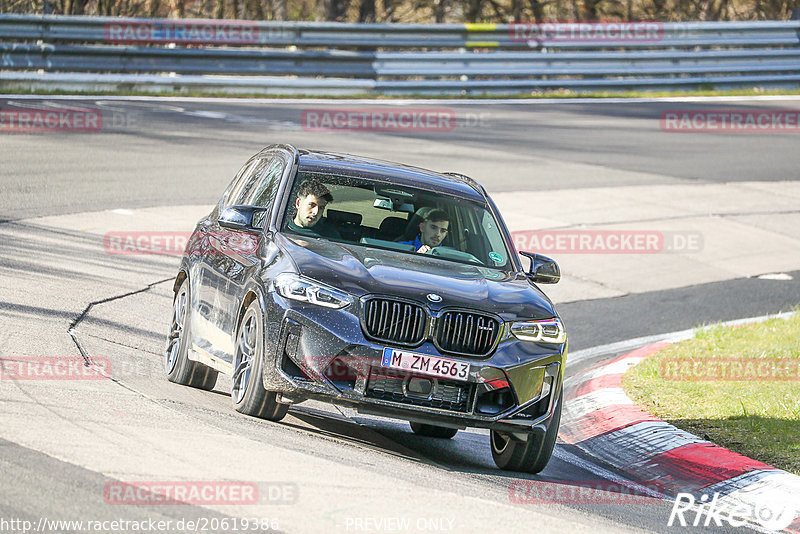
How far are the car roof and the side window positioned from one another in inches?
7.7

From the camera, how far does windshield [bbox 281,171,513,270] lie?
8.16 meters

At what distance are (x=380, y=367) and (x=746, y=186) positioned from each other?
48.0 feet

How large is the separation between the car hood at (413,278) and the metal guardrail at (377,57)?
52.8 feet

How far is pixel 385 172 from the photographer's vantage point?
8.63 m

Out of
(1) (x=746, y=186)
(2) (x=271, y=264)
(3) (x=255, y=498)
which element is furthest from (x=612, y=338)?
(1) (x=746, y=186)

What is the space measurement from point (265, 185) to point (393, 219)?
983 millimetres

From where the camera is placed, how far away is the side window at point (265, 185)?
8.48 m

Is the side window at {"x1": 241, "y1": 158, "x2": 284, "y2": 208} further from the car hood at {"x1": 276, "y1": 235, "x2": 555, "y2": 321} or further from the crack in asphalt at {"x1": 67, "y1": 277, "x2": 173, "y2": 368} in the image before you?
the crack in asphalt at {"x1": 67, "y1": 277, "x2": 173, "y2": 368}

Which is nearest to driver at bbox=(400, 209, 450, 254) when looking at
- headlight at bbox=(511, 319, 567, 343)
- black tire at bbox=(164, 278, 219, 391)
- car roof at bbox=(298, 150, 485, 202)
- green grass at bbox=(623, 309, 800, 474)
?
car roof at bbox=(298, 150, 485, 202)

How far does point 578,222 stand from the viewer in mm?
16922

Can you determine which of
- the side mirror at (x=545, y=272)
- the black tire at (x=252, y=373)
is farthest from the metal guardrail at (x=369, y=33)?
the black tire at (x=252, y=373)

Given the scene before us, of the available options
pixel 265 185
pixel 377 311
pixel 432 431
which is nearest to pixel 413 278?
pixel 377 311

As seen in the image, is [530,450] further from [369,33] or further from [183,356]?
[369,33]

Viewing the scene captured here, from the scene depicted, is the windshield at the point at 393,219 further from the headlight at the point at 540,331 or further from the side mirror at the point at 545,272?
the headlight at the point at 540,331
